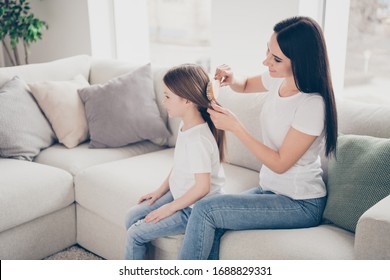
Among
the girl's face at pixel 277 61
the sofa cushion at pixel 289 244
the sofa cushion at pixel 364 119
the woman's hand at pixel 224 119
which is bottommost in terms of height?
the sofa cushion at pixel 289 244

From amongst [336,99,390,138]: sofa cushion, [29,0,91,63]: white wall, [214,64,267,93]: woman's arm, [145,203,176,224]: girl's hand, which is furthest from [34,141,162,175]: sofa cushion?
[29,0,91,63]: white wall

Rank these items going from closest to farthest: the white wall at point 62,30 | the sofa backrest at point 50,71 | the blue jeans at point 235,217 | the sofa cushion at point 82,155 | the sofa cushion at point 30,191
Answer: the blue jeans at point 235,217
the sofa cushion at point 30,191
the sofa cushion at point 82,155
the sofa backrest at point 50,71
the white wall at point 62,30

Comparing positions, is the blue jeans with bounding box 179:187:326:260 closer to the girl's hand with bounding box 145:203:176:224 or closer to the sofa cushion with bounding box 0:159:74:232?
the girl's hand with bounding box 145:203:176:224

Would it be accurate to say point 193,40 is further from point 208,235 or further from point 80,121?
point 208,235

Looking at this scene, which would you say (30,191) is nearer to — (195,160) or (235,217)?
(195,160)

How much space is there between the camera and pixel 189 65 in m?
1.73

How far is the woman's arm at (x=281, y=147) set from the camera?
1.56 metres

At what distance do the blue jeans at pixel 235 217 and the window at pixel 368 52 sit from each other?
59.5 inches

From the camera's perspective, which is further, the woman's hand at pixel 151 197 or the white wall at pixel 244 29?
the white wall at pixel 244 29

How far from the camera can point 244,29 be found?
2949mm

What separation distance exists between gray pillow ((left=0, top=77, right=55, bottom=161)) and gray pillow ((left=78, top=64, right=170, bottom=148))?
0.82 feet

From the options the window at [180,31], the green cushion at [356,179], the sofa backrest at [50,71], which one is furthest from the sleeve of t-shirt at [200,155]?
the window at [180,31]

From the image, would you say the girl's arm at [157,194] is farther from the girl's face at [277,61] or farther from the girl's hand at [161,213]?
the girl's face at [277,61]

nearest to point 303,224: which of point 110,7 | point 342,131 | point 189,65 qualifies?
point 342,131
